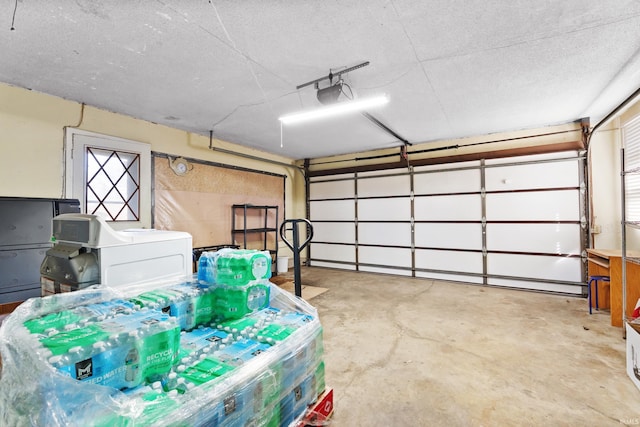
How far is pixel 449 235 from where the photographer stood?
5.57 m

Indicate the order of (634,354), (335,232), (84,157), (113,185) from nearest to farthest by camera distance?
1. (634,354)
2. (84,157)
3. (113,185)
4. (335,232)

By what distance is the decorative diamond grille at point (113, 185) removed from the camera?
3653 mm

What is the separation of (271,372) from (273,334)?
259 millimetres

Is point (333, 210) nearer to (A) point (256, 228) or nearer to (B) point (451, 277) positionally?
(A) point (256, 228)

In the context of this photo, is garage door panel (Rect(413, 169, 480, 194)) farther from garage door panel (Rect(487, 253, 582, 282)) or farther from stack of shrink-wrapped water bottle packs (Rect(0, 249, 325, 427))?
stack of shrink-wrapped water bottle packs (Rect(0, 249, 325, 427))

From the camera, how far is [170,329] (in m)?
1.17

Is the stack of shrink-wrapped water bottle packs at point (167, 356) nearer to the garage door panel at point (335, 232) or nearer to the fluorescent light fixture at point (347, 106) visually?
the fluorescent light fixture at point (347, 106)

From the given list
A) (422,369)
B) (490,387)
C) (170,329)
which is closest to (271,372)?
(170,329)

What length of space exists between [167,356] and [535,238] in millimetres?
5760

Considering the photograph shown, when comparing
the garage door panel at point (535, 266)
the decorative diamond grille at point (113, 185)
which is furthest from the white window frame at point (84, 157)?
the garage door panel at point (535, 266)

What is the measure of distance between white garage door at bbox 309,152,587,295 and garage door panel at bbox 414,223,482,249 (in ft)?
0.06

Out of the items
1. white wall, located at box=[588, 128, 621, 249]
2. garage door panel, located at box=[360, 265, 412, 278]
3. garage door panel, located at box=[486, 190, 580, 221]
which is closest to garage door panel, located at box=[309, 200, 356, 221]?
garage door panel, located at box=[360, 265, 412, 278]

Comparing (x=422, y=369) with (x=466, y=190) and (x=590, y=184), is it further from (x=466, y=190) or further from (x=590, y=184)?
(x=590, y=184)

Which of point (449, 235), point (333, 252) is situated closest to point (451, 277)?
point (449, 235)
